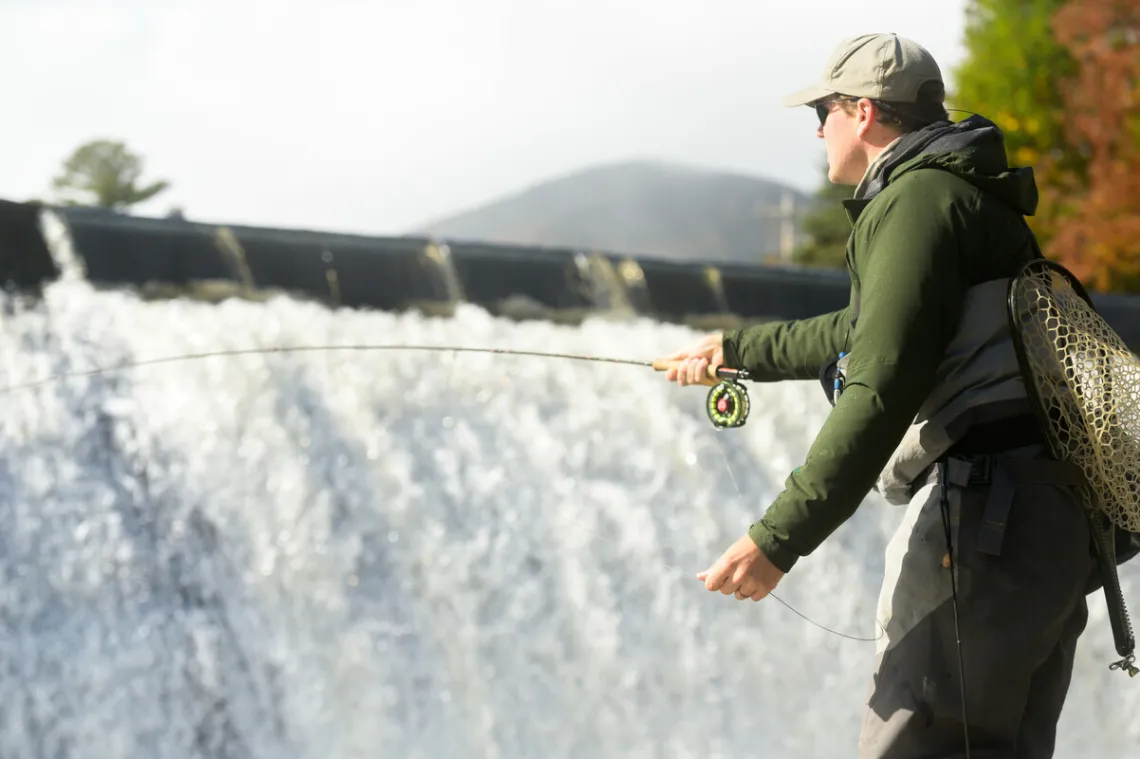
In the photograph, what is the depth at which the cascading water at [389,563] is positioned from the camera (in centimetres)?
432

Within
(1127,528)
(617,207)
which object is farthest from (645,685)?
(617,207)

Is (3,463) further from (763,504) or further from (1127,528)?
(1127,528)

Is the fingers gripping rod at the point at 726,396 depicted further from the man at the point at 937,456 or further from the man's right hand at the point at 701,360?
the man at the point at 937,456

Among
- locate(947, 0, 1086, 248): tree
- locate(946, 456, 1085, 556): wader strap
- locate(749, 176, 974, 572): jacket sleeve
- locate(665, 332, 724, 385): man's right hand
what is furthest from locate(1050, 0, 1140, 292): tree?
locate(749, 176, 974, 572): jacket sleeve

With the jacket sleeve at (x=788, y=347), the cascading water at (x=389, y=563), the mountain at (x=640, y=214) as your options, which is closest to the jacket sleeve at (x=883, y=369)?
the jacket sleeve at (x=788, y=347)

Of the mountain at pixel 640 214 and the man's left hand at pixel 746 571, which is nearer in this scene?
the man's left hand at pixel 746 571

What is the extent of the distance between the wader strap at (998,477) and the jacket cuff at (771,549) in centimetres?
28

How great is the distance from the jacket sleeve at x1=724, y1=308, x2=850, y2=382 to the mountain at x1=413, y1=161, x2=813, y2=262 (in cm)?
8123

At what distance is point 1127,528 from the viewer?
1986 millimetres

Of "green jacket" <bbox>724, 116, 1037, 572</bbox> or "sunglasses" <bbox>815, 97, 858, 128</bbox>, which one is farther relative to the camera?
"sunglasses" <bbox>815, 97, 858, 128</bbox>

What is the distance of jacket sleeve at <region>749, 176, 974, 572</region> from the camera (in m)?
1.78

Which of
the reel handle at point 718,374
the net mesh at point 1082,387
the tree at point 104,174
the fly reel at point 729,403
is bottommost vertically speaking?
the net mesh at point 1082,387

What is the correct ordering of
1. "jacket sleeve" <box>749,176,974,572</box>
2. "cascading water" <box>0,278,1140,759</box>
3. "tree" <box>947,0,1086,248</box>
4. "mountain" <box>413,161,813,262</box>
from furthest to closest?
1. "mountain" <box>413,161,813,262</box>
2. "tree" <box>947,0,1086,248</box>
3. "cascading water" <box>0,278,1140,759</box>
4. "jacket sleeve" <box>749,176,974,572</box>

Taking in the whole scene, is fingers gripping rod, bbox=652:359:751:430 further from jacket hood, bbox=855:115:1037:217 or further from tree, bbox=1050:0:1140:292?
tree, bbox=1050:0:1140:292
